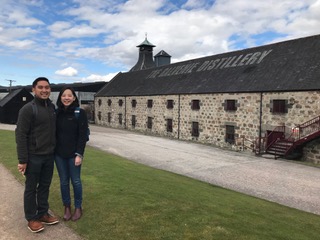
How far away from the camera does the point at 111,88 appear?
4034cm

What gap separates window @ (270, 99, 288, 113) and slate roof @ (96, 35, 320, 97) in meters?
0.74

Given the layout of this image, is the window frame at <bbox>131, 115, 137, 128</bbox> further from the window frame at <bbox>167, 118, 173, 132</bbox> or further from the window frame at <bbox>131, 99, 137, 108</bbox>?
the window frame at <bbox>167, 118, 173, 132</bbox>

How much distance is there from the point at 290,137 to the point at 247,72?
263 inches

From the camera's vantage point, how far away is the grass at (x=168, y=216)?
4.78m

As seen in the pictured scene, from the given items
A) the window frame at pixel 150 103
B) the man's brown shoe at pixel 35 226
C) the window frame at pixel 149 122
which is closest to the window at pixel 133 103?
the window frame at pixel 150 103

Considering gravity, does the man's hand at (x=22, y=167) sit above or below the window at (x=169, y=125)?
above

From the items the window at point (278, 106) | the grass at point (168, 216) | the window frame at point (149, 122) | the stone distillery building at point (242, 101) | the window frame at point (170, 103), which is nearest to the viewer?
the grass at point (168, 216)

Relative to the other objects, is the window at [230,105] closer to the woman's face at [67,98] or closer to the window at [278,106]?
the window at [278,106]

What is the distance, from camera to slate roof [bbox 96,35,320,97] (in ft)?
60.4

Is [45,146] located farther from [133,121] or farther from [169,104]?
[133,121]

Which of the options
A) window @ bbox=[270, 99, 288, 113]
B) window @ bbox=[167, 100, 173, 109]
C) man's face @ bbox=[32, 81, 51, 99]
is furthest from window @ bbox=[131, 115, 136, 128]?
man's face @ bbox=[32, 81, 51, 99]

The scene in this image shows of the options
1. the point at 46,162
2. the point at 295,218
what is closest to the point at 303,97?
the point at 295,218

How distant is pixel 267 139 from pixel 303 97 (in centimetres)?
338

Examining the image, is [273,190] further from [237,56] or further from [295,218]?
[237,56]
